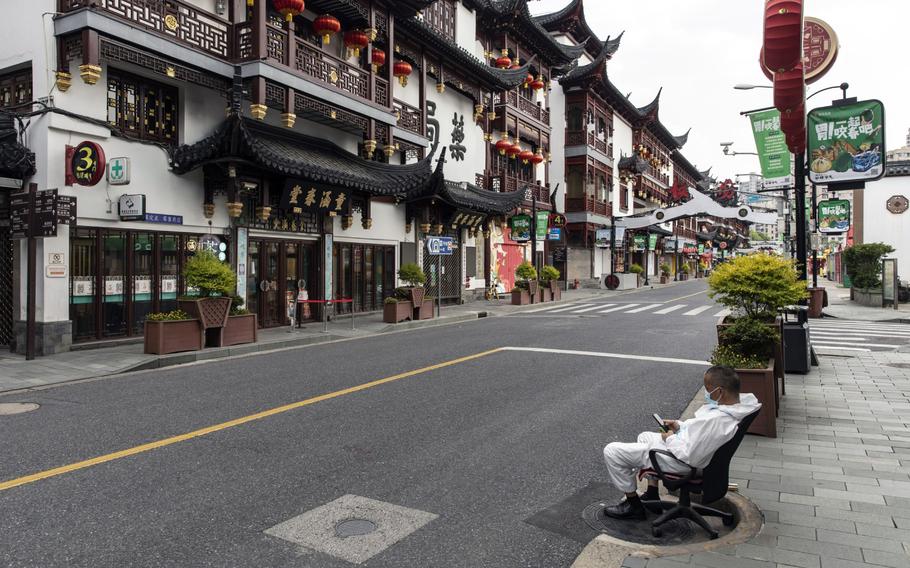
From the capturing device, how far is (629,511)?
4152 millimetres

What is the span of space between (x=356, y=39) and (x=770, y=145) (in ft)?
40.0

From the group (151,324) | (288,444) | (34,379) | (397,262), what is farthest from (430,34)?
(288,444)

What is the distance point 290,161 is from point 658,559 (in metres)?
13.4

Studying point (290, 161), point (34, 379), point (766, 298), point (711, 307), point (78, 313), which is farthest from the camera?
point (711, 307)

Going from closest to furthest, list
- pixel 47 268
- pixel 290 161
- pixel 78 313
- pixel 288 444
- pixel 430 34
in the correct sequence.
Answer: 1. pixel 288 444
2. pixel 47 268
3. pixel 78 313
4. pixel 290 161
5. pixel 430 34

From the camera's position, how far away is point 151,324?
37.4 ft

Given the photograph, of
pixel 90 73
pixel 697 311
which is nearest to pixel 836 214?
pixel 697 311

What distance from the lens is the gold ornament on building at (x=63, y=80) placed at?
11562mm

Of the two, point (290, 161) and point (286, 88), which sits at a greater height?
point (286, 88)

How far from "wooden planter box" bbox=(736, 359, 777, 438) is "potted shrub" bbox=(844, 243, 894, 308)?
2277cm

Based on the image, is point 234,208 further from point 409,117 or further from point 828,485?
point 828,485

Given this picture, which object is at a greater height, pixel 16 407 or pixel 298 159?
pixel 298 159

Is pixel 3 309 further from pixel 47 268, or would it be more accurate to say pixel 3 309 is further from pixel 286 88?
pixel 286 88

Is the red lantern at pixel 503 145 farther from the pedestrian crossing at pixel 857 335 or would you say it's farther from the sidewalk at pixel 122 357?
the pedestrian crossing at pixel 857 335
